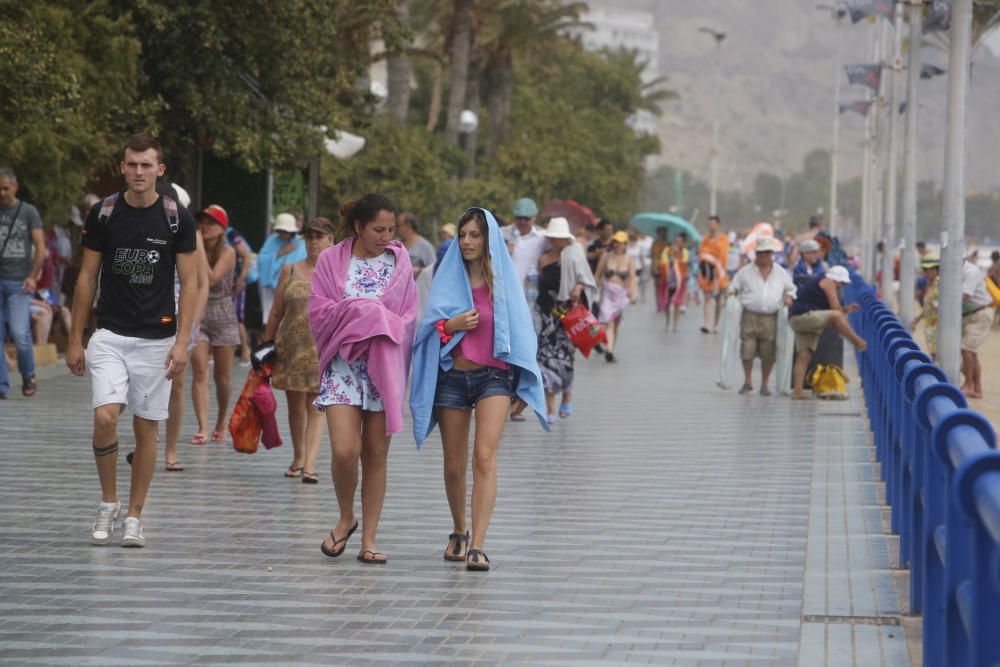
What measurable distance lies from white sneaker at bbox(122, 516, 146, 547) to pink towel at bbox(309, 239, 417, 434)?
1111 mm

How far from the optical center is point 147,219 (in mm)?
8250

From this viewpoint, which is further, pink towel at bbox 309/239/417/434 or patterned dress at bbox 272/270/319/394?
patterned dress at bbox 272/270/319/394

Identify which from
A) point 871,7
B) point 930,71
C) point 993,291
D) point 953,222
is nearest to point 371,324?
point 953,222

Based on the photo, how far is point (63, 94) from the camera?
55.3 feet

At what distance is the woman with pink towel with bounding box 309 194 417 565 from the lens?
317 inches

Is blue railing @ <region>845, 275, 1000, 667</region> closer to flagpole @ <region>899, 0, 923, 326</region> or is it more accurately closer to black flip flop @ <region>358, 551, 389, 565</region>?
black flip flop @ <region>358, 551, 389, 565</region>

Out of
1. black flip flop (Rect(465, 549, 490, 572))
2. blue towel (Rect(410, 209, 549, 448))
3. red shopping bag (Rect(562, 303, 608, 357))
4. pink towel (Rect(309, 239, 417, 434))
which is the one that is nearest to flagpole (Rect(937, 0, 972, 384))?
red shopping bag (Rect(562, 303, 608, 357))

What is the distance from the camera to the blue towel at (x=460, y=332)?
8039mm

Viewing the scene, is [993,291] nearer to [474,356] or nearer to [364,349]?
[474,356]

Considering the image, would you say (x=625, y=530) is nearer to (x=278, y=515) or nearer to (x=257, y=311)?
(x=278, y=515)

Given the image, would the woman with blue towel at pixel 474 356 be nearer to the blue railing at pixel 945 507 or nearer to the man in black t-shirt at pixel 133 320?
the man in black t-shirt at pixel 133 320

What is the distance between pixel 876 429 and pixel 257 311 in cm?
1013

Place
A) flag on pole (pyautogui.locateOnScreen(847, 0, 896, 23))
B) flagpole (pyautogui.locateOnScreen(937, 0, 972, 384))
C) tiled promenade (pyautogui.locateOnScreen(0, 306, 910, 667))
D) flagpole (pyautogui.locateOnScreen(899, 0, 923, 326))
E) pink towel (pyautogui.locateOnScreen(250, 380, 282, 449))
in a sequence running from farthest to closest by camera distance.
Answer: flag on pole (pyautogui.locateOnScreen(847, 0, 896, 23)) < flagpole (pyautogui.locateOnScreen(899, 0, 923, 326)) < flagpole (pyautogui.locateOnScreen(937, 0, 972, 384)) < pink towel (pyautogui.locateOnScreen(250, 380, 282, 449)) < tiled promenade (pyautogui.locateOnScreen(0, 306, 910, 667))

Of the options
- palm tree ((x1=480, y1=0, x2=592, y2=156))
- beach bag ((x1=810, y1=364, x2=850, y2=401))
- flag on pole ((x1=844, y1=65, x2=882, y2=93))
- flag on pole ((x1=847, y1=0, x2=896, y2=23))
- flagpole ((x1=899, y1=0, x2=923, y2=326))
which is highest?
palm tree ((x1=480, y1=0, x2=592, y2=156))
